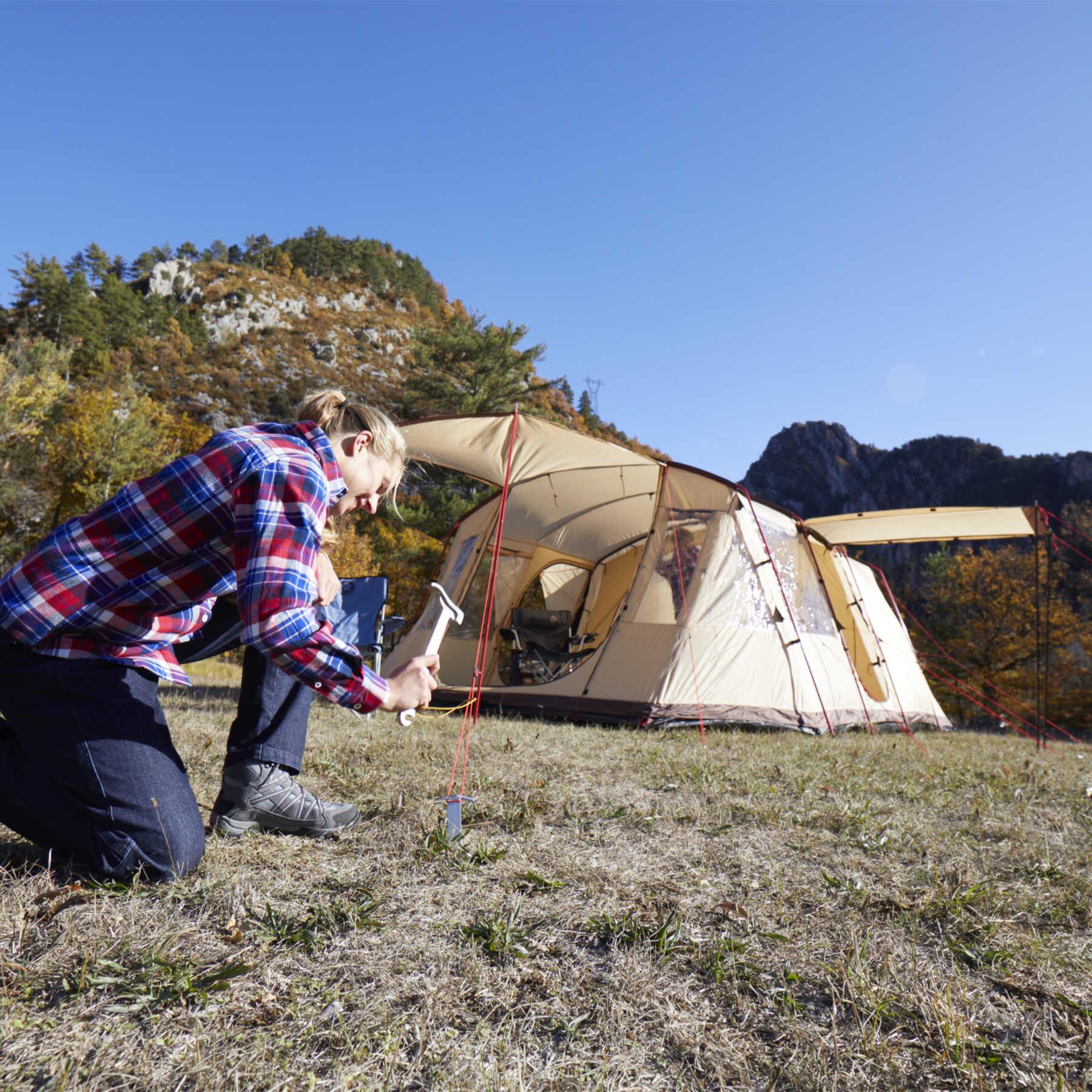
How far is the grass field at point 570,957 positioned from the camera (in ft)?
3.93

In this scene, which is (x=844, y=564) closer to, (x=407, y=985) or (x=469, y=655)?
(x=469, y=655)

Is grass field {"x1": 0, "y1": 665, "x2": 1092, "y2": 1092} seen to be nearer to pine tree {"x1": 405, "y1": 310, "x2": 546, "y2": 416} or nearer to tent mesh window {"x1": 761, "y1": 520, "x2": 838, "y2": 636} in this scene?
tent mesh window {"x1": 761, "y1": 520, "x2": 838, "y2": 636}

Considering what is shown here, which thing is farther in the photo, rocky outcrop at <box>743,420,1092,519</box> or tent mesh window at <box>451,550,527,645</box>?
rocky outcrop at <box>743,420,1092,519</box>

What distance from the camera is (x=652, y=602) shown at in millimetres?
6117

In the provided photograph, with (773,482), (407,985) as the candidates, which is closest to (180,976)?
(407,985)

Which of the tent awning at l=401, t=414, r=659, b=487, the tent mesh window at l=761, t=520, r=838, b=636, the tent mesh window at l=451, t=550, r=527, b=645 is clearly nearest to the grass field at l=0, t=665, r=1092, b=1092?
the tent awning at l=401, t=414, r=659, b=487

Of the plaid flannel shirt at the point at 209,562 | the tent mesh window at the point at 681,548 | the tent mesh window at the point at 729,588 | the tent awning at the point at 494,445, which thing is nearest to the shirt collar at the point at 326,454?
the plaid flannel shirt at the point at 209,562

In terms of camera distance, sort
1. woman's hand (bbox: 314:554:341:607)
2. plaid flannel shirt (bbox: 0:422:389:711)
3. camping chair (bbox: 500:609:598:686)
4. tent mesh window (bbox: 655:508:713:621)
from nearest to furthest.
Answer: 1. plaid flannel shirt (bbox: 0:422:389:711)
2. woman's hand (bbox: 314:554:341:607)
3. tent mesh window (bbox: 655:508:713:621)
4. camping chair (bbox: 500:609:598:686)

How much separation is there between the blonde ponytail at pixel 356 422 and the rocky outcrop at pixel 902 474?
5961 centimetres

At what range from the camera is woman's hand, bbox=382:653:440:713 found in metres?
1.60

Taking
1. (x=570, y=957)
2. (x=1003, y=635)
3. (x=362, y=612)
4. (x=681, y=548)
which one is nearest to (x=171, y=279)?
(x=1003, y=635)

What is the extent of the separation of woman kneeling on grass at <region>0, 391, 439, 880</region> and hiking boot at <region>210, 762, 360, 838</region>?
1.00 feet

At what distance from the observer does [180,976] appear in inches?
53.4

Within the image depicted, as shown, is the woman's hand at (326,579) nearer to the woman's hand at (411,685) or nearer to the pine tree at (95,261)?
the woman's hand at (411,685)
